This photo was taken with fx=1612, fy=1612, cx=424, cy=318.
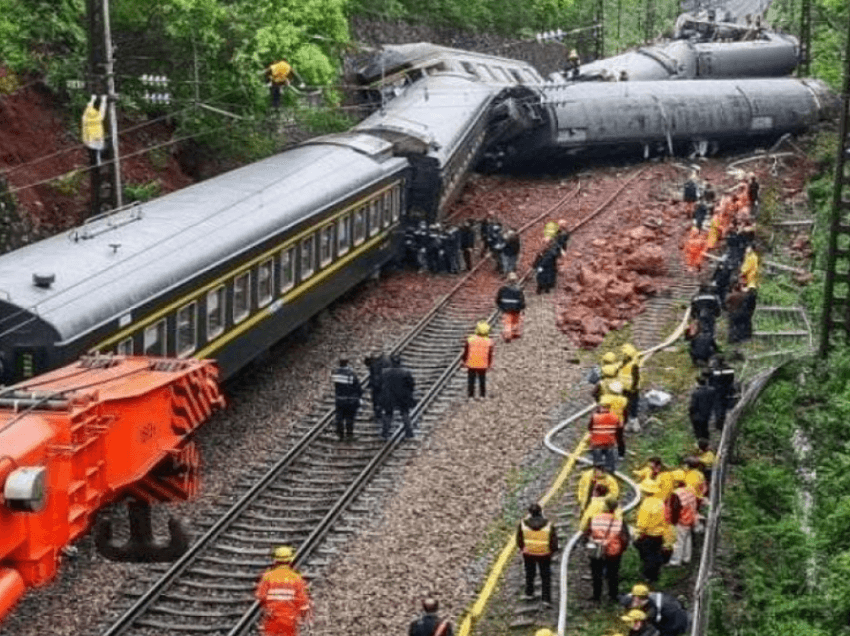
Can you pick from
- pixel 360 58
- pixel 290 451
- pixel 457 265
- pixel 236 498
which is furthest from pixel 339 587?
pixel 360 58

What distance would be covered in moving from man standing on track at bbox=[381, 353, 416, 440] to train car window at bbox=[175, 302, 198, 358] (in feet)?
9.14

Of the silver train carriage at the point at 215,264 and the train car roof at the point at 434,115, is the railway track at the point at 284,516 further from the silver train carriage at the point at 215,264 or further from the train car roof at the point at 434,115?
the train car roof at the point at 434,115

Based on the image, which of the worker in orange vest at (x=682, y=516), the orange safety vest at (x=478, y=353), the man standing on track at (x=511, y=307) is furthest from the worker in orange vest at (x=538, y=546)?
the man standing on track at (x=511, y=307)

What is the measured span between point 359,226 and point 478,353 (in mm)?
5997

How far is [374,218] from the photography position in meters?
29.2

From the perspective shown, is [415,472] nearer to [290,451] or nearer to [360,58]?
[290,451]

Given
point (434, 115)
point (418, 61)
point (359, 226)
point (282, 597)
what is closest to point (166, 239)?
point (282, 597)

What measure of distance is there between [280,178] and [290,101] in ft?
25.2

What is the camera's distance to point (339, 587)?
55.9 feet

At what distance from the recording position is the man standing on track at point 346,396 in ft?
70.5

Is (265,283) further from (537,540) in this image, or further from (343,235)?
(537,540)

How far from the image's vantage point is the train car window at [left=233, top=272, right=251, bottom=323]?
2195 centimetres

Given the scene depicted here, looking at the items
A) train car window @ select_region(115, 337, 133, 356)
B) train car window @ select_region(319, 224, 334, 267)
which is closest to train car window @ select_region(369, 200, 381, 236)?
train car window @ select_region(319, 224, 334, 267)

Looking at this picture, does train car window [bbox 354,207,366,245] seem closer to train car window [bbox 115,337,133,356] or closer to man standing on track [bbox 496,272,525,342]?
man standing on track [bbox 496,272,525,342]
